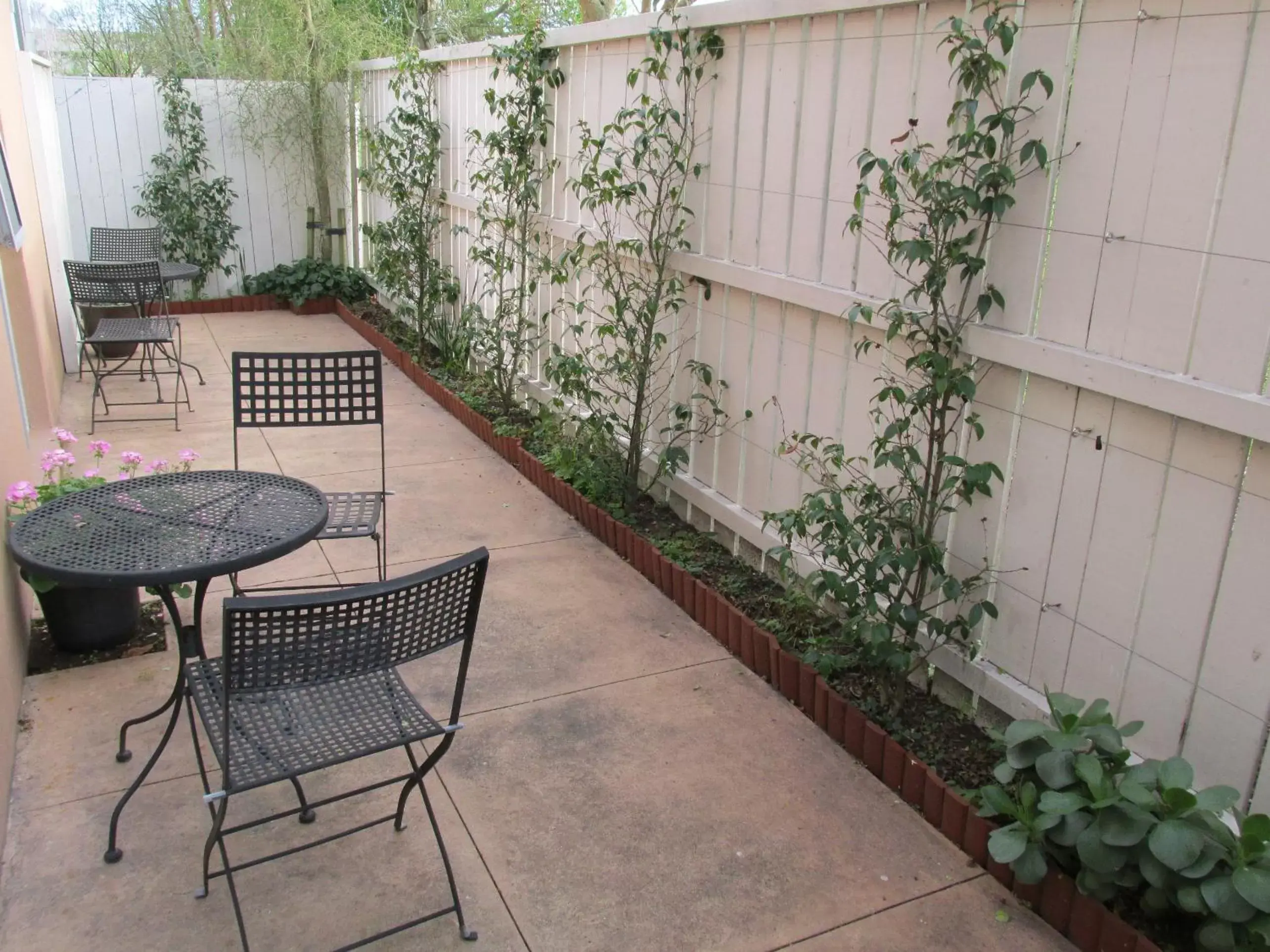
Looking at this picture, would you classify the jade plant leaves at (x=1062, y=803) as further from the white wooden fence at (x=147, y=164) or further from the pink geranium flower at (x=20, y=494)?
the white wooden fence at (x=147, y=164)

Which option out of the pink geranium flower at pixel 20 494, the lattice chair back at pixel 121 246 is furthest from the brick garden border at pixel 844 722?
the lattice chair back at pixel 121 246

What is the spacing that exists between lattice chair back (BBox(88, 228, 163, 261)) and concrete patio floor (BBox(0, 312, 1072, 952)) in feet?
16.6

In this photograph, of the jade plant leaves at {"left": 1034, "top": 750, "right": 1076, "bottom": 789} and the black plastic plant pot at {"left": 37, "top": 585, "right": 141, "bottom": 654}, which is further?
the black plastic plant pot at {"left": 37, "top": 585, "right": 141, "bottom": 654}

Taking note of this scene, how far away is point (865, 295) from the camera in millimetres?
3375

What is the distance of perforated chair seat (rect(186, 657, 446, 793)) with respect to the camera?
2.23 meters

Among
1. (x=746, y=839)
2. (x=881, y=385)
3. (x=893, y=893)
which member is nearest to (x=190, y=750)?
(x=746, y=839)

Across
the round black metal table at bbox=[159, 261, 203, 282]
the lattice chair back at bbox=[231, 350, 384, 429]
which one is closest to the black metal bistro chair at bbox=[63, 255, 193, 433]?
the round black metal table at bbox=[159, 261, 203, 282]

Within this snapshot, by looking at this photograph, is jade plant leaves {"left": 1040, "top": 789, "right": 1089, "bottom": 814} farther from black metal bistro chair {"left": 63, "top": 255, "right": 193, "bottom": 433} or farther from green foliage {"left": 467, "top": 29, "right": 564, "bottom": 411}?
black metal bistro chair {"left": 63, "top": 255, "right": 193, "bottom": 433}

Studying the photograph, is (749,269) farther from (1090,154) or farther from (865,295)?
(1090,154)

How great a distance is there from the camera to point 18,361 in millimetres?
4855

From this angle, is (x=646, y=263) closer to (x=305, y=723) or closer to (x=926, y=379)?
(x=926, y=379)

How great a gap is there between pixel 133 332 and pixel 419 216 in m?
2.18

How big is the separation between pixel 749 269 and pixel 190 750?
2.59 m

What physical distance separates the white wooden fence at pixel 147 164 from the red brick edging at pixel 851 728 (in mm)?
5768
